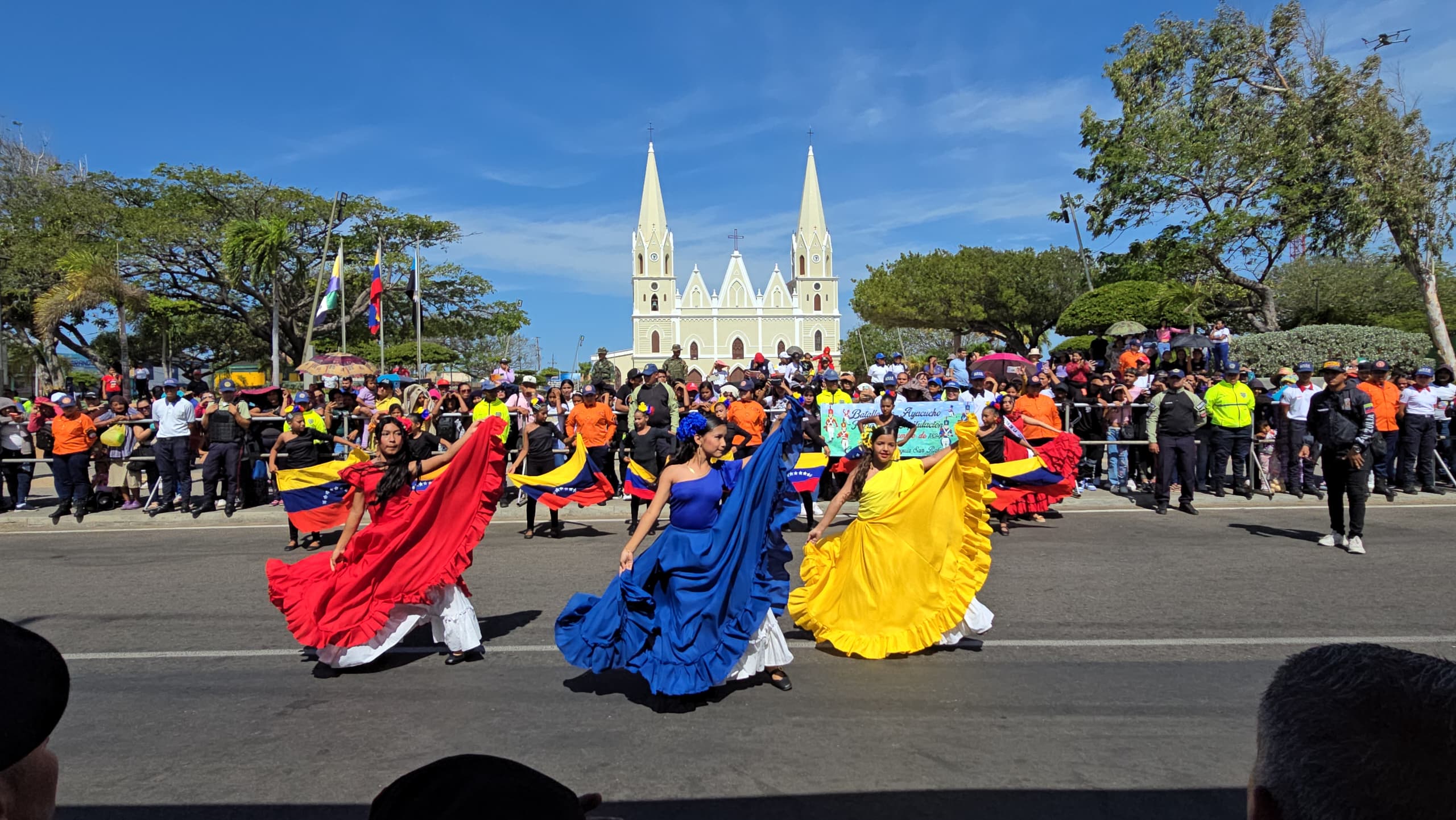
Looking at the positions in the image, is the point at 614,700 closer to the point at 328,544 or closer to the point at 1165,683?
the point at 1165,683

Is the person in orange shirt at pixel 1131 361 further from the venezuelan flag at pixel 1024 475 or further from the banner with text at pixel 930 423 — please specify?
the banner with text at pixel 930 423

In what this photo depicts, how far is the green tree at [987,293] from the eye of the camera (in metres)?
58.5

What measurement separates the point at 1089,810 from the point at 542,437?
30.8 ft

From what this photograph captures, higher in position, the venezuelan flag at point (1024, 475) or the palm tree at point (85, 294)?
the palm tree at point (85, 294)

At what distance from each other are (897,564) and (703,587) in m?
1.61

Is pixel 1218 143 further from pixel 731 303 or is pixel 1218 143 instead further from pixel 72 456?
pixel 731 303

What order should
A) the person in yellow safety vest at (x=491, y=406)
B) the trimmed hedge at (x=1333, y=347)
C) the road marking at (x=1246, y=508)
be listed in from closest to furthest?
the road marking at (x=1246, y=508), the person in yellow safety vest at (x=491, y=406), the trimmed hedge at (x=1333, y=347)

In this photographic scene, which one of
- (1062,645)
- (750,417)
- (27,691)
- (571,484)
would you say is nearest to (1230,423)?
(750,417)

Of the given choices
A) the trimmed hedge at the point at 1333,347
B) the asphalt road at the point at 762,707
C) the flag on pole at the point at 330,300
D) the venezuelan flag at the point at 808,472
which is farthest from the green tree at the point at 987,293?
the asphalt road at the point at 762,707

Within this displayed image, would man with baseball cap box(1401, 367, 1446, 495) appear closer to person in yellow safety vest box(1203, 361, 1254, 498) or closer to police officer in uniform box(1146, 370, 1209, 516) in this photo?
person in yellow safety vest box(1203, 361, 1254, 498)

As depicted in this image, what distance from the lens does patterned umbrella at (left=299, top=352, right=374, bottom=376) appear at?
25.5 metres

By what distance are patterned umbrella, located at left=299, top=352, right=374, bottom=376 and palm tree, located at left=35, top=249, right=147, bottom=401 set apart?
716 cm

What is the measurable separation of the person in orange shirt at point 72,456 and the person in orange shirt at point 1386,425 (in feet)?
61.7

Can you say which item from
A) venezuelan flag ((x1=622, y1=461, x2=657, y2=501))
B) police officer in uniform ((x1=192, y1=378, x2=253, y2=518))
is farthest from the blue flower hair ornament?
police officer in uniform ((x1=192, y1=378, x2=253, y2=518))
